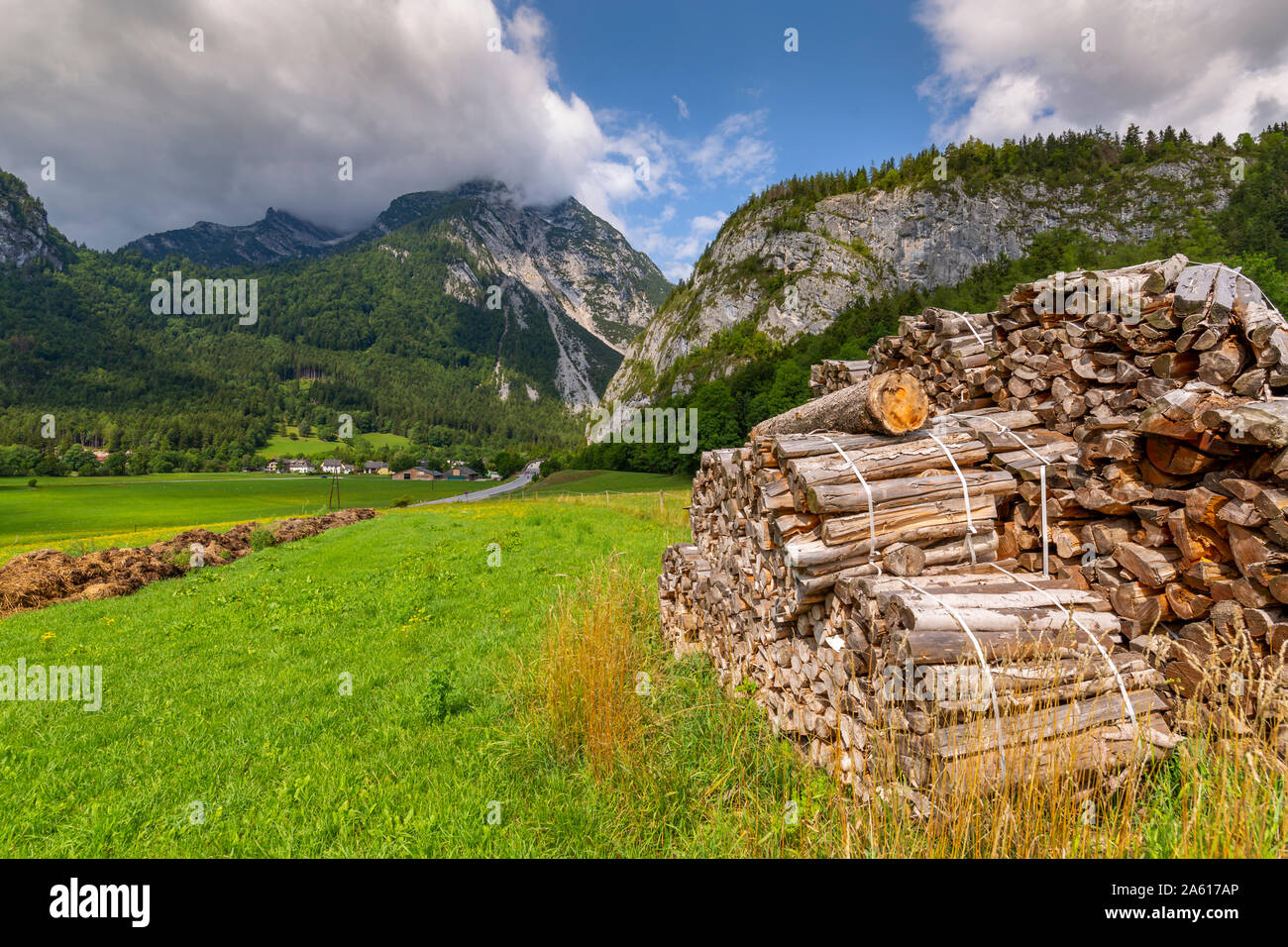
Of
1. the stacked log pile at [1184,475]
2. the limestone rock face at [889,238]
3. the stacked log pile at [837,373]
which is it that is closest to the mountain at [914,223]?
the limestone rock face at [889,238]

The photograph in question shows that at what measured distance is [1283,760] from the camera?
3.08 meters

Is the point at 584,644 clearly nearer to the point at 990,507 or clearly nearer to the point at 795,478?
the point at 795,478

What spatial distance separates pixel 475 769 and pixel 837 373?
8.64m

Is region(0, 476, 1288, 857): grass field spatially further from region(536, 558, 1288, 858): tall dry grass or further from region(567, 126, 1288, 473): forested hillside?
region(567, 126, 1288, 473): forested hillside

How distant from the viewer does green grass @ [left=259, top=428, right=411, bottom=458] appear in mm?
A: 130375

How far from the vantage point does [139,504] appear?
56.6 metres

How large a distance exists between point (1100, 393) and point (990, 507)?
74.5 inches

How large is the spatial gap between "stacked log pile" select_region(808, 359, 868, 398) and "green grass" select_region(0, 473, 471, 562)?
3078 cm

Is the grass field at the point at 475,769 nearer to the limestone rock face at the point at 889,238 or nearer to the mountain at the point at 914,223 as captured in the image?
the mountain at the point at 914,223

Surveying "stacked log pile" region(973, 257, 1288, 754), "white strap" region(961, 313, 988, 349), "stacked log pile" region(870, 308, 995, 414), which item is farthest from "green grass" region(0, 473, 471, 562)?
"stacked log pile" region(973, 257, 1288, 754)

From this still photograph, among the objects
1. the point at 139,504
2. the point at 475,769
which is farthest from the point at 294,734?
the point at 139,504

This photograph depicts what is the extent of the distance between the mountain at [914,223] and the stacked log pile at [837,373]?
11615 centimetres

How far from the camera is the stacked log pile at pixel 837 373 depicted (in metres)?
9.29
